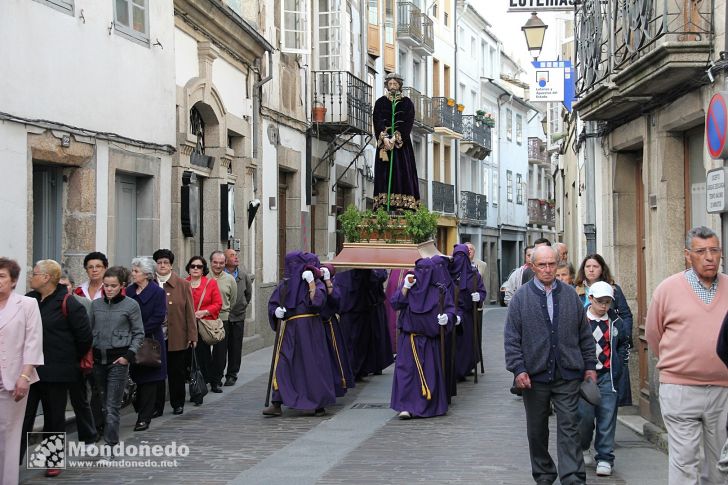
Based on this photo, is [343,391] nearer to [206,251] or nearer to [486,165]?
[206,251]

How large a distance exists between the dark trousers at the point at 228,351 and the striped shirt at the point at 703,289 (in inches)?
318

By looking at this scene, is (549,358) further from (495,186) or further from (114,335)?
(495,186)

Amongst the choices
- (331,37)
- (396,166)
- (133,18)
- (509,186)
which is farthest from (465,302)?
(509,186)

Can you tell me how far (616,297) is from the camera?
9516mm

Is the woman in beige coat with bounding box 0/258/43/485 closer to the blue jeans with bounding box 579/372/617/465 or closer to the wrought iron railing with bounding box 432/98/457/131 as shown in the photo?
the blue jeans with bounding box 579/372/617/465

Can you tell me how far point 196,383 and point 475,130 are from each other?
34.1 m

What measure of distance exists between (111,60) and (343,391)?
188 inches

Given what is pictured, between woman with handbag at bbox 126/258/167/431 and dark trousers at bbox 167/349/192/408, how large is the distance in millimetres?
1095

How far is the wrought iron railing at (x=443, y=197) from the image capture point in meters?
42.3

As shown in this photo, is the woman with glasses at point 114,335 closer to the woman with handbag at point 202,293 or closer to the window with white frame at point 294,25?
the woman with handbag at point 202,293

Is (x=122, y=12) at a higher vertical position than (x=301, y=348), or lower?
higher

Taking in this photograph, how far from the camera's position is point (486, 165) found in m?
51.5

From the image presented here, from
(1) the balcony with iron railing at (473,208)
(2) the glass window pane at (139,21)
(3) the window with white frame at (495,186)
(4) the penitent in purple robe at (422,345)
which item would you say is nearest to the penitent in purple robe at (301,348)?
(4) the penitent in purple robe at (422,345)

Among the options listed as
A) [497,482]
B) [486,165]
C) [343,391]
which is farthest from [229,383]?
[486,165]
